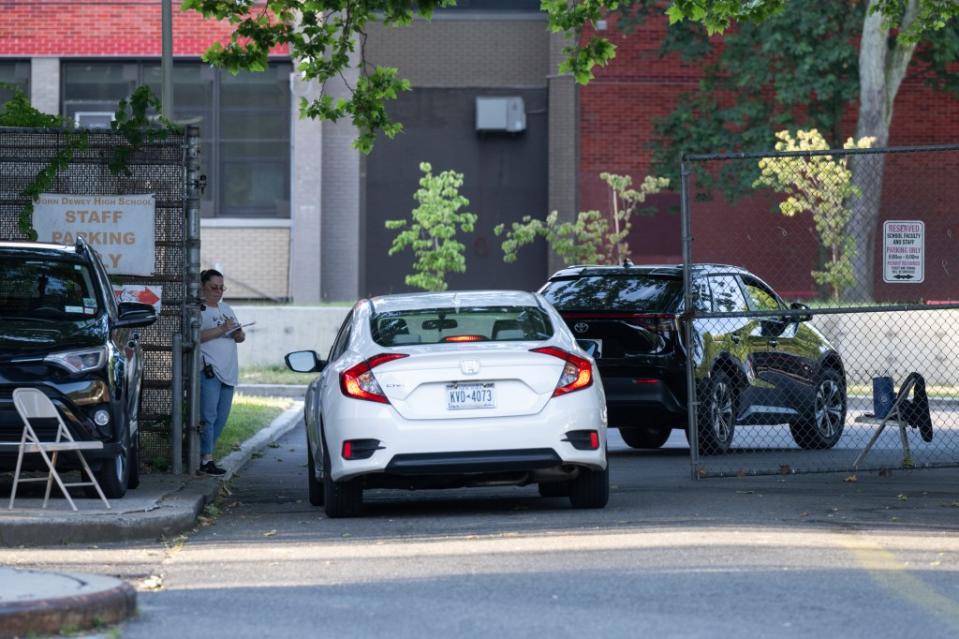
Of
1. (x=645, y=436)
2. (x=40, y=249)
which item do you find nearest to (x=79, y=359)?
(x=40, y=249)

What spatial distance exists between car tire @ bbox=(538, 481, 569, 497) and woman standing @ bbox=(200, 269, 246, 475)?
10.4 ft

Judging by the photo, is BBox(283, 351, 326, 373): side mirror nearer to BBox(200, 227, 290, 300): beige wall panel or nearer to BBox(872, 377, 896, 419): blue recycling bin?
BBox(872, 377, 896, 419): blue recycling bin

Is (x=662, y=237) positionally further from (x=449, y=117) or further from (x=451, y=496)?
(x=451, y=496)

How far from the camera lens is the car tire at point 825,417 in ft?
58.2

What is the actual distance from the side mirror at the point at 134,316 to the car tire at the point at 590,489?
129 inches

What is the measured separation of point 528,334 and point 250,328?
2116 centimetres

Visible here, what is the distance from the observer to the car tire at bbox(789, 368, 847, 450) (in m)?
17.7

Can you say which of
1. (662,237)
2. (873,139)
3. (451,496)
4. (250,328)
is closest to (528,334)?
(451,496)

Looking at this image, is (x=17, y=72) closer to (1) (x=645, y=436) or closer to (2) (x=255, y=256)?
(2) (x=255, y=256)

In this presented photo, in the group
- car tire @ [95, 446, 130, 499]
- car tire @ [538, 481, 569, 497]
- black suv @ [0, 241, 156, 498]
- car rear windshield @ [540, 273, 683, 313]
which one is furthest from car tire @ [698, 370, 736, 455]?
car tire @ [95, 446, 130, 499]

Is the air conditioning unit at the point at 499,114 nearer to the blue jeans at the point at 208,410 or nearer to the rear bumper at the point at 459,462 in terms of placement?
the blue jeans at the point at 208,410

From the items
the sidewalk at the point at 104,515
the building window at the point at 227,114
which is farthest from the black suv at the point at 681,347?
the building window at the point at 227,114

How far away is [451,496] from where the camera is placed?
556 inches

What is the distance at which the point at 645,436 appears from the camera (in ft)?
62.6
